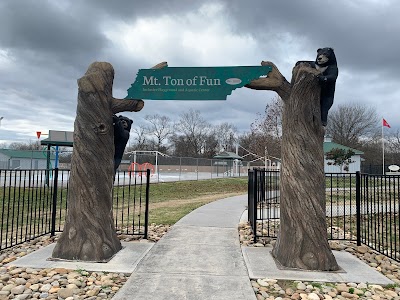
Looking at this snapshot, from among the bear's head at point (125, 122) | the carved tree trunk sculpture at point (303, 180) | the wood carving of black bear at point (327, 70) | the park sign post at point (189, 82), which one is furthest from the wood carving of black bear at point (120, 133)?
the wood carving of black bear at point (327, 70)

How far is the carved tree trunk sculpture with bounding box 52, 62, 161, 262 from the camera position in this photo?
512cm

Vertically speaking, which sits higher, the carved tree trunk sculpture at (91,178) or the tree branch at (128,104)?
the tree branch at (128,104)

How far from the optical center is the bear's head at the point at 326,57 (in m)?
4.84

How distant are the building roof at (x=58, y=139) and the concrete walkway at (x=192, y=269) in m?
16.1

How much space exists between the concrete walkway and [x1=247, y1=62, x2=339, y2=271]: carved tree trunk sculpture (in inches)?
36.9

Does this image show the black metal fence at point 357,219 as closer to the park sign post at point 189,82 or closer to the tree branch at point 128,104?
the park sign post at point 189,82

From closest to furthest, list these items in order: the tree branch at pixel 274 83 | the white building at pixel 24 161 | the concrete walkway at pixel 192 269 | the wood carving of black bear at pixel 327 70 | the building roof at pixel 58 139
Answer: the concrete walkway at pixel 192 269, the wood carving of black bear at pixel 327 70, the tree branch at pixel 274 83, the building roof at pixel 58 139, the white building at pixel 24 161

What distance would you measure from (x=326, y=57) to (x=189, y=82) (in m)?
2.26

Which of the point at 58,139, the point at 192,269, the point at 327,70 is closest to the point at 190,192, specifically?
the point at 58,139

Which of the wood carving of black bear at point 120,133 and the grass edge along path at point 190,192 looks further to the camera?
the grass edge along path at point 190,192

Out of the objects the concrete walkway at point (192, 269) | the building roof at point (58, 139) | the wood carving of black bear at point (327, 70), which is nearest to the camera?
the concrete walkway at point (192, 269)

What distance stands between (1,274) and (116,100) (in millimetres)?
3158

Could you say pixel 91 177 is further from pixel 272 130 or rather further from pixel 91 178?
pixel 272 130

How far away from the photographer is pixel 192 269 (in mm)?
4711
